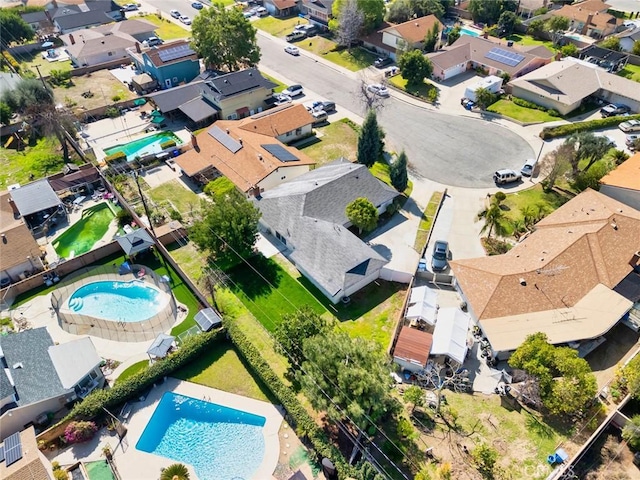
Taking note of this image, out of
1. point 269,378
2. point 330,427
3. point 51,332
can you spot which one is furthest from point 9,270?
point 330,427

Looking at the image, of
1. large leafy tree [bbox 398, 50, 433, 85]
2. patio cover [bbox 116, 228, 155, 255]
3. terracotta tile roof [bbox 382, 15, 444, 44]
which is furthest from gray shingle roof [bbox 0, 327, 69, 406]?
terracotta tile roof [bbox 382, 15, 444, 44]

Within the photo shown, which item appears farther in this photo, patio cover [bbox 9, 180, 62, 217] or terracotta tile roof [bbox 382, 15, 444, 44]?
terracotta tile roof [bbox 382, 15, 444, 44]

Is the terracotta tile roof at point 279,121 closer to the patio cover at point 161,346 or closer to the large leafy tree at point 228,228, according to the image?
the large leafy tree at point 228,228

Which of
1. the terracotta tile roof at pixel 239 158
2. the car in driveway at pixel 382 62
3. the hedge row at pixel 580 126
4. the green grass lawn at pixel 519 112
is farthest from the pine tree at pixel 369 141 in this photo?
the car in driveway at pixel 382 62

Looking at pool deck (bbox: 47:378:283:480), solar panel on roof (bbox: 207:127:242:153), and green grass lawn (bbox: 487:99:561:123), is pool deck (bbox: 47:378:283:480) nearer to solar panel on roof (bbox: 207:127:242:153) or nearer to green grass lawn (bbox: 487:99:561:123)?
solar panel on roof (bbox: 207:127:242:153)

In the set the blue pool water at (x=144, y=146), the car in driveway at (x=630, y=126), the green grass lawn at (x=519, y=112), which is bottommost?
the blue pool water at (x=144, y=146)

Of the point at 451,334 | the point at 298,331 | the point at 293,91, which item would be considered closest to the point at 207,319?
the point at 298,331
